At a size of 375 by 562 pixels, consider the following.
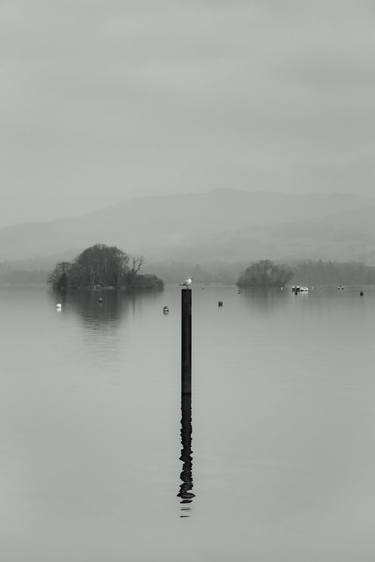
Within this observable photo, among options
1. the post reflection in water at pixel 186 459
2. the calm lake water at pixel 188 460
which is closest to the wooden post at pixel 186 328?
the post reflection in water at pixel 186 459

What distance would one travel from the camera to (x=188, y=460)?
27969mm

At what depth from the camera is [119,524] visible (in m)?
21.2

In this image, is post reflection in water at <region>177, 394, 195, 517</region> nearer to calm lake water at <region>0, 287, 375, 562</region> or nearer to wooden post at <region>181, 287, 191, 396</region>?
calm lake water at <region>0, 287, 375, 562</region>

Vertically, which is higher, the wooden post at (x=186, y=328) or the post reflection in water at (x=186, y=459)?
the wooden post at (x=186, y=328)

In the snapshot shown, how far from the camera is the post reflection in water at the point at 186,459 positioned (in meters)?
23.1

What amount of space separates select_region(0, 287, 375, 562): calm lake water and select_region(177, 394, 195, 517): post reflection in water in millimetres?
156

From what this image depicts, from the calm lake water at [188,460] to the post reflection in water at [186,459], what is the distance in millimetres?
156

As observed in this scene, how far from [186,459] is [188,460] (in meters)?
0.16

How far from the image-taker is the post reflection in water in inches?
909

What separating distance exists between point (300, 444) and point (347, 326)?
6734 centimetres

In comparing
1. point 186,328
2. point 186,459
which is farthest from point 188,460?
point 186,328

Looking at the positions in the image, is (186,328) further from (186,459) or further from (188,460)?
(188,460)

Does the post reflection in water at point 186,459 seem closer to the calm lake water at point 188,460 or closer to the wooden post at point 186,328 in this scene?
the calm lake water at point 188,460

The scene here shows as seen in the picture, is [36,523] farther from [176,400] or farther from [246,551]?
[176,400]
